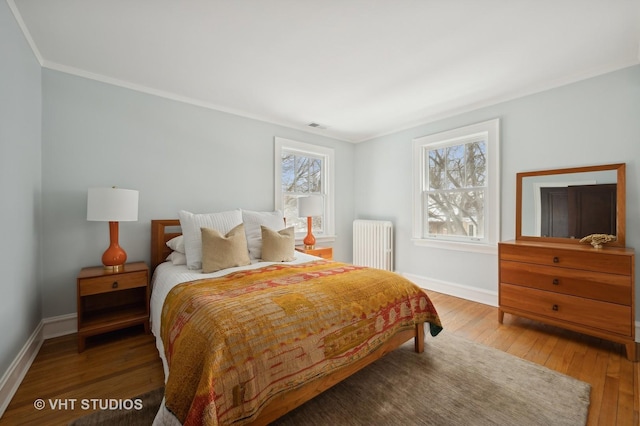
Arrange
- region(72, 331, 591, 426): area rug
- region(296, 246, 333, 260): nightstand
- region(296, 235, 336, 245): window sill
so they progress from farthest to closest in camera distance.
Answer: region(296, 235, 336, 245): window sill
region(296, 246, 333, 260): nightstand
region(72, 331, 591, 426): area rug

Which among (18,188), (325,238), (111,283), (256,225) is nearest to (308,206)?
(256,225)

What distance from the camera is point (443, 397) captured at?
1.65 meters

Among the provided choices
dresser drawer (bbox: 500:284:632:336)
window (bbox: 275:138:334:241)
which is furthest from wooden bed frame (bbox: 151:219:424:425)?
window (bbox: 275:138:334:241)

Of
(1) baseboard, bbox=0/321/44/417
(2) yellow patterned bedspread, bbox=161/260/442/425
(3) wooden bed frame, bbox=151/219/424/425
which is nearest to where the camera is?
(2) yellow patterned bedspread, bbox=161/260/442/425

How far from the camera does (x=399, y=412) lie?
5.02 ft

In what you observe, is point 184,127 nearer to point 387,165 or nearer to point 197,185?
point 197,185

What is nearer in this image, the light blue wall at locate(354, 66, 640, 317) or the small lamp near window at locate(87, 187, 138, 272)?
the small lamp near window at locate(87, 187, 138, 272)

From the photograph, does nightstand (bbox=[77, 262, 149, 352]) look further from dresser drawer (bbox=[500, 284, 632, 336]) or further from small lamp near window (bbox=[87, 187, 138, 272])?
dresser drawer (bbox=[500, 284, 632, 336])

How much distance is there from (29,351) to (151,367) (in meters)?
0.96

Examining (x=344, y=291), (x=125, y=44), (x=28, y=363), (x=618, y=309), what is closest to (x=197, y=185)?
(x=125, y=44)

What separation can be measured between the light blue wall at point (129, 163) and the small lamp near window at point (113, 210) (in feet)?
1.02

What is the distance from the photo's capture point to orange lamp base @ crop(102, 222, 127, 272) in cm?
238

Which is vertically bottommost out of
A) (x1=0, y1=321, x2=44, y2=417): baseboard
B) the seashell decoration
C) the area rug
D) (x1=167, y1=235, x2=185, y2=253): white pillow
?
the area rug

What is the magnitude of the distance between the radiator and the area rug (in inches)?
81.6
